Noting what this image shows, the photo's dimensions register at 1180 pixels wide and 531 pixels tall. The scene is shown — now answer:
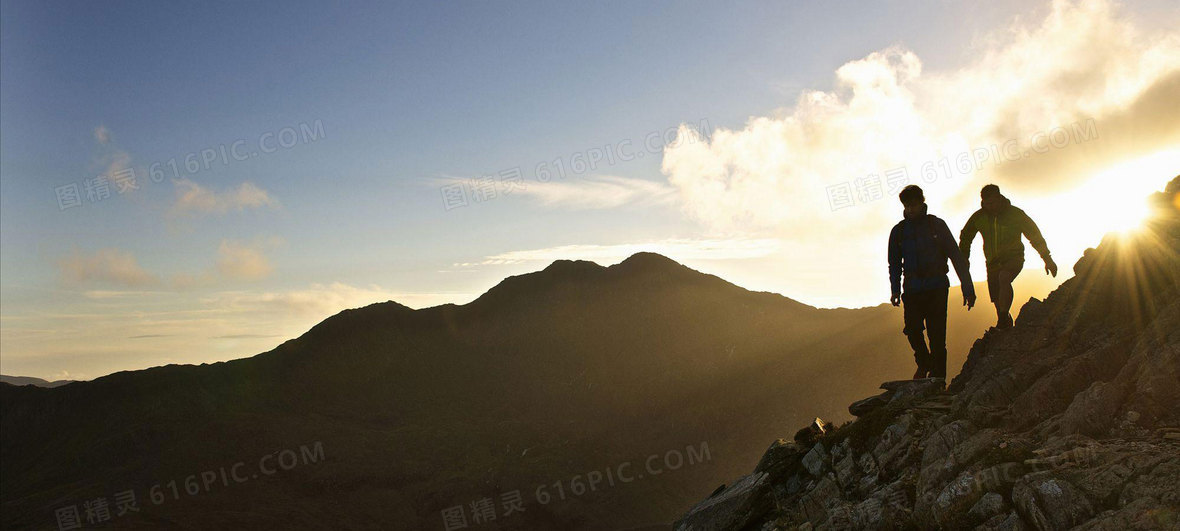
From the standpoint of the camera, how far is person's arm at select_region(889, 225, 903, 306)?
10.8m

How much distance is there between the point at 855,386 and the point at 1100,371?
56.2m

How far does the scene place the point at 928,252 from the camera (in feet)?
34.2

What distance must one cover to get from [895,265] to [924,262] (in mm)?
582

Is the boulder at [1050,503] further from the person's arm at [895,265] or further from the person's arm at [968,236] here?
the person's arm at [968,236]

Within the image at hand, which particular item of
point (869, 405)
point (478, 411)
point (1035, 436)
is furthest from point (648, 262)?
point (1035, 436)

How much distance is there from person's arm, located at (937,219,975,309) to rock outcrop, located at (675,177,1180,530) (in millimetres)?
1324

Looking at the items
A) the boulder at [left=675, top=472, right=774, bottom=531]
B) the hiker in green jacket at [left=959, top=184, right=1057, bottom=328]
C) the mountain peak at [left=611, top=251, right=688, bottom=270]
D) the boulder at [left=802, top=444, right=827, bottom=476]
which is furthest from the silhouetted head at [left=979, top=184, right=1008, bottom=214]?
the mountain peak at [left=611, top=251, right=688, bottom=270]

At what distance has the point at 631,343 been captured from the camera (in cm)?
9769

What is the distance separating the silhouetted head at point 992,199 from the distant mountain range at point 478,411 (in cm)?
4427

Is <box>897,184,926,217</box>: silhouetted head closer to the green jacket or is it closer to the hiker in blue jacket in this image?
the hiker in blue jacket

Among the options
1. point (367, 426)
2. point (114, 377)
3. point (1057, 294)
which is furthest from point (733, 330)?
point (114, 377)

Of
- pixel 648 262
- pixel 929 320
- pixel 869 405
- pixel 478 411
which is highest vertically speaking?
pixel 648 262

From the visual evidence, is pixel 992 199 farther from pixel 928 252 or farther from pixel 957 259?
pixel 928 252

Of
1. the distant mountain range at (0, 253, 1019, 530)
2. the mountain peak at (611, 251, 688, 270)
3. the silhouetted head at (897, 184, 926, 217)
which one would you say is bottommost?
the distant mountain range at (0, 253, 1019, 530)
